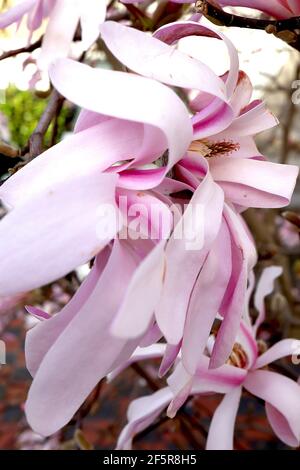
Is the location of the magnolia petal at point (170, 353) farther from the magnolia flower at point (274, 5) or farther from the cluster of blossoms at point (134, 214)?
the magnolia flower at point (274, 5)

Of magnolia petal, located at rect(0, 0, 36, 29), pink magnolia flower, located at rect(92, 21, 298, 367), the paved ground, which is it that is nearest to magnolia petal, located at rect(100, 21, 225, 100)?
pink magnolia flower, located at rect(92, 21, 298, 367)

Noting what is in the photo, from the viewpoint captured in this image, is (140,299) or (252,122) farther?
(252,122)

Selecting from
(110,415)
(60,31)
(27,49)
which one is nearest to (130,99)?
(60,31)

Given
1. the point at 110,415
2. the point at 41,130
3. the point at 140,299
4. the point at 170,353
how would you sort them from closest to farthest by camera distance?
the point at 140,299, the point at 170,353, the point at 41,130, the point at 110,415

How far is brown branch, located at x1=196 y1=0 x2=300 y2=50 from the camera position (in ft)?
1.24

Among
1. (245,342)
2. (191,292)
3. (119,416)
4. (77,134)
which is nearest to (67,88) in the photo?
(77,134)

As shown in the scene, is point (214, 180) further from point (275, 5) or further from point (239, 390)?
point (239, 390)

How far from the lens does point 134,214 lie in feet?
0.97

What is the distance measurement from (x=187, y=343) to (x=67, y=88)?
6.0 inches

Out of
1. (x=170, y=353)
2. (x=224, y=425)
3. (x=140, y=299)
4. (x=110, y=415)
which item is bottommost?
(x=110, y=415)

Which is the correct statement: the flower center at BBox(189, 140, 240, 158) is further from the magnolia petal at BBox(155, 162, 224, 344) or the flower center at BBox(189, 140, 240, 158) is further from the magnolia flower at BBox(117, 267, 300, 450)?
the magnolia flower at BBox(117, 267, 300, 450)

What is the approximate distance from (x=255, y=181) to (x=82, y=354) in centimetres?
15

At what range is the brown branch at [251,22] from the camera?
379mm
